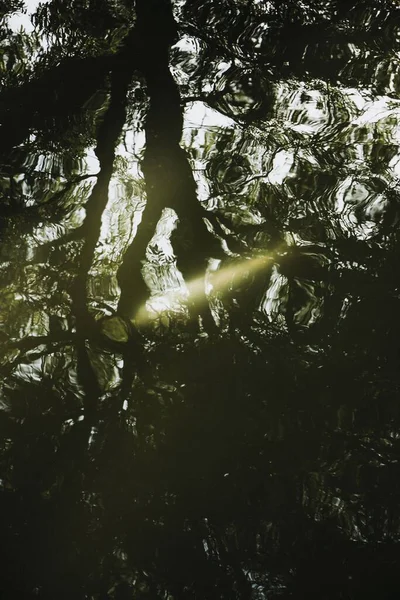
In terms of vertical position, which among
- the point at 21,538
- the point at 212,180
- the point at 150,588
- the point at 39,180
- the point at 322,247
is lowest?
the point at 150,588

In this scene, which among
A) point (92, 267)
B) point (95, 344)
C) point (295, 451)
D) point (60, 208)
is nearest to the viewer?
point (295, 451)

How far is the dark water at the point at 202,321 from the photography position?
146 cm

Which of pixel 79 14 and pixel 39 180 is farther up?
pixel 79 14

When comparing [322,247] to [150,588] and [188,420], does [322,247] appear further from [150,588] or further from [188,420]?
[150,588]

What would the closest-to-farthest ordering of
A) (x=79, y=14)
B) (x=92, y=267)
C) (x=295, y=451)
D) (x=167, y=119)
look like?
(x=295, y=451) → (x=92, y=267) → (x=167, y=119) → (x=79, y=14)

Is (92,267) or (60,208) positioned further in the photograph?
(60,208)

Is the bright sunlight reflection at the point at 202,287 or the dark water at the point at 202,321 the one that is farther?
the bright sunlight reflection at the point at 202,287

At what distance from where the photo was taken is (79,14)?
376 cm

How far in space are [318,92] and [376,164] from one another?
0.71m

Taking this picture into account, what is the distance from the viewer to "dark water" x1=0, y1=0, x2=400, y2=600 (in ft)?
4.80

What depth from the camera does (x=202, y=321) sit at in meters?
1.98

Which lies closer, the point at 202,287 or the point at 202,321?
the point at 202,321

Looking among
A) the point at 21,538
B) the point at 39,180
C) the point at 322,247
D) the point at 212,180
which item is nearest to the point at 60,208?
the point at 39,180

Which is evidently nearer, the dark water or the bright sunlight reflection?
A: the dark water
